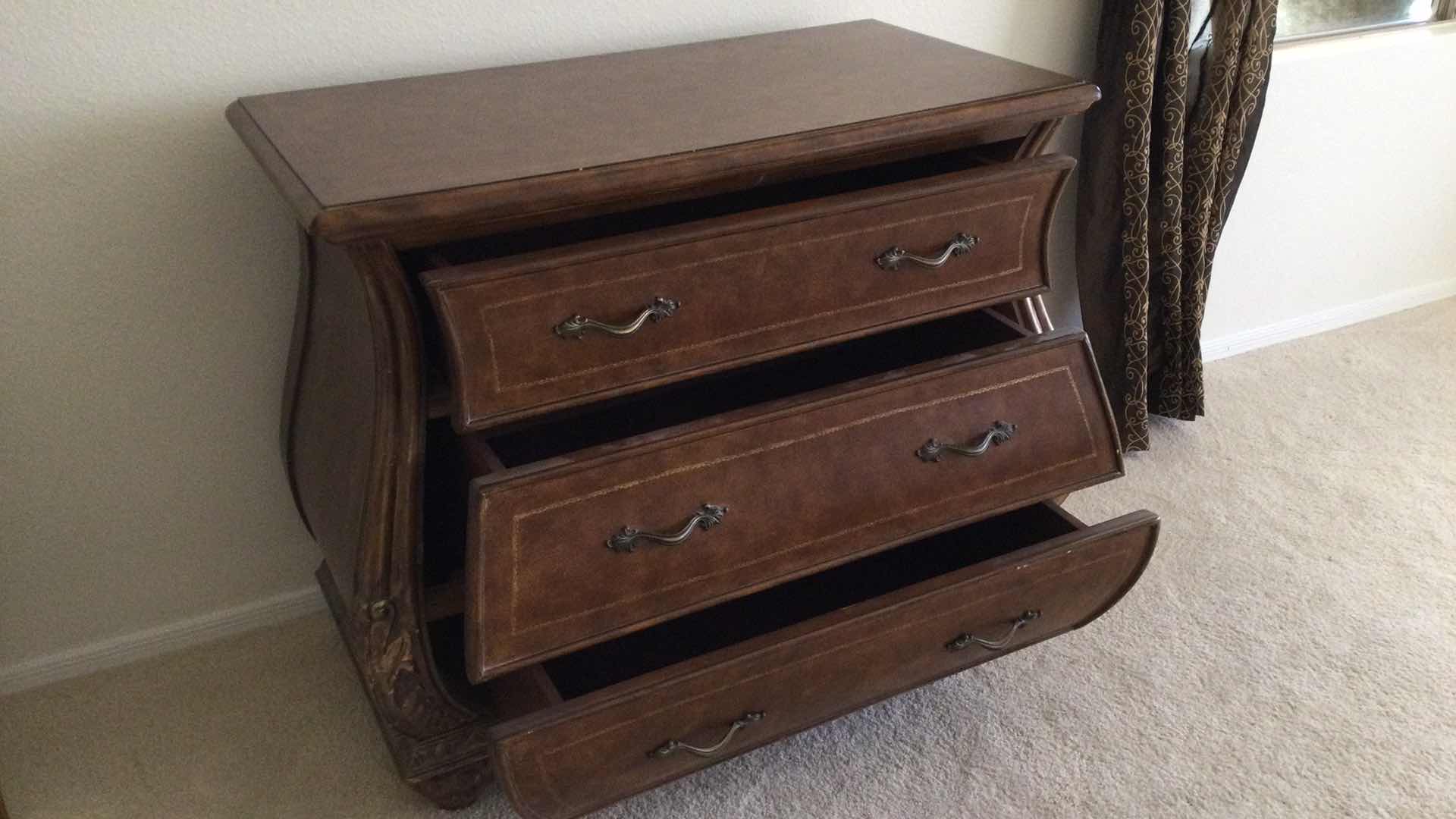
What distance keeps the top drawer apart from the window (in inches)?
42.6

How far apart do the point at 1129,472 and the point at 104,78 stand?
5.00 ft

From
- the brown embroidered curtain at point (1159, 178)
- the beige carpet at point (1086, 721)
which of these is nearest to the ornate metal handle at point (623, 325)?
the beige carpet at point (1086, 721)

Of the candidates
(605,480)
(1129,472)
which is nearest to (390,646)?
(605,480)

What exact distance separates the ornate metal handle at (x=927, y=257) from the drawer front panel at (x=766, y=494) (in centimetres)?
11

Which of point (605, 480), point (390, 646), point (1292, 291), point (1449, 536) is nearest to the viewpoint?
point (605, 480)

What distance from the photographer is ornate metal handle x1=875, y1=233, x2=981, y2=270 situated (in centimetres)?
122

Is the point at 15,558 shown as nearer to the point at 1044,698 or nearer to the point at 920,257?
the point at 920,257

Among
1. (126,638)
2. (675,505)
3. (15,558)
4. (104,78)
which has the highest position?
(104,78)

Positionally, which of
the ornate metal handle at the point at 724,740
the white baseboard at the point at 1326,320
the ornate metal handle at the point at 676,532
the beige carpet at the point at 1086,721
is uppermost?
the ornate metal handle at the point at 676,532

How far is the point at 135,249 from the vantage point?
54.2 inches

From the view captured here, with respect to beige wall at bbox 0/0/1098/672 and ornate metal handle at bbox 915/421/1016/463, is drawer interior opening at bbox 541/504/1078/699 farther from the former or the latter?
beige wall at bbox 0/0/1098/672

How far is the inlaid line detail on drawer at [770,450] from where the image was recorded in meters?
1.10

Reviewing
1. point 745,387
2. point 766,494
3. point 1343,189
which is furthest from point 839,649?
point 1343,189

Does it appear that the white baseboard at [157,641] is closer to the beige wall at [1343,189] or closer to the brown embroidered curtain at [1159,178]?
the brown embroidered curtain at [1159,178]
